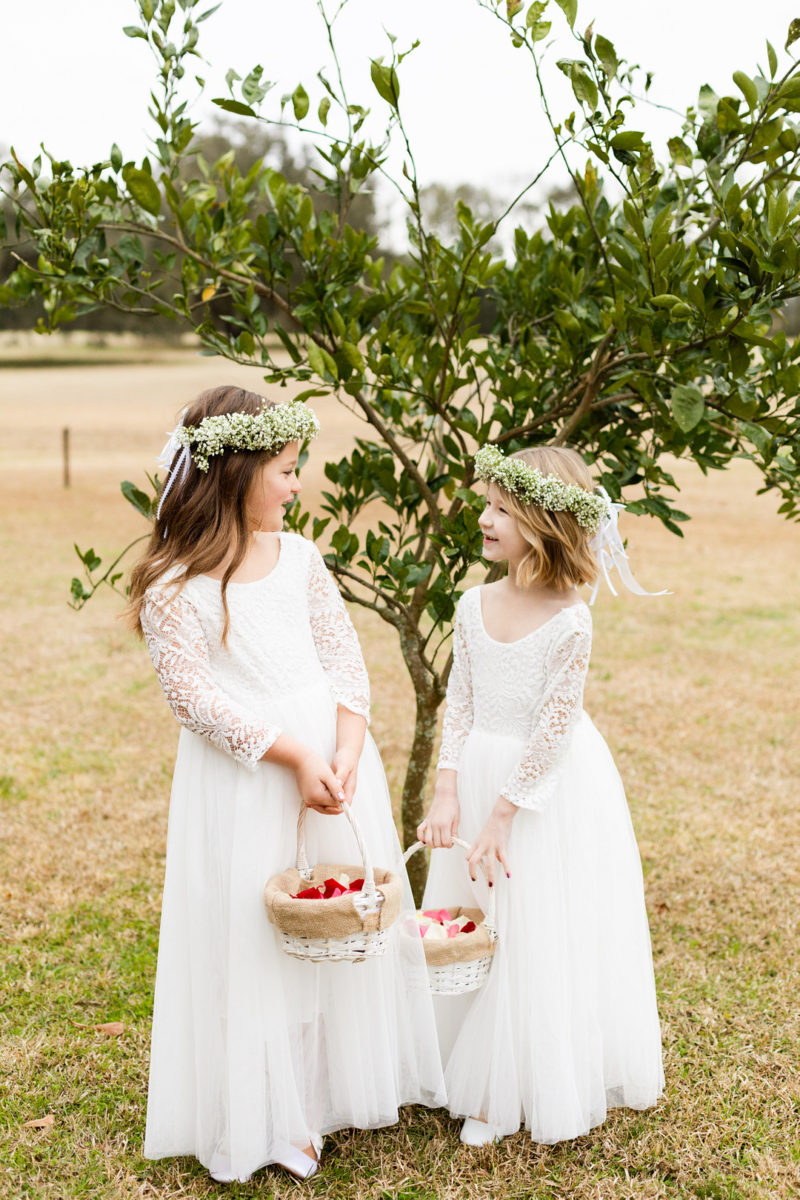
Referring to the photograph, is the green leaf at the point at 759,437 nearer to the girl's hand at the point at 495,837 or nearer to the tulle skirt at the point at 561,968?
the tulle skirt at the point at 561,968

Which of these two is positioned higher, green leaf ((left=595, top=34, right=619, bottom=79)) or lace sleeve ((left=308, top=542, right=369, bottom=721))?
green leaf ((left=595, top=34, right=619, bottom=79))

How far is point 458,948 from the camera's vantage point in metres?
2.60

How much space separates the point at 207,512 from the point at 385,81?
1.19m

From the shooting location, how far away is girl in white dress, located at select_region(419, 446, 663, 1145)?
Result: 275 cm

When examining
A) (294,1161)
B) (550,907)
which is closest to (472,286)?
(550,907)

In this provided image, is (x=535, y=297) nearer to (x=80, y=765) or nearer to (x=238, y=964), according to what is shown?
(x=238, y=964)

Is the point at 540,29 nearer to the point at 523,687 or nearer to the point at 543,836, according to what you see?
the point at 523,687

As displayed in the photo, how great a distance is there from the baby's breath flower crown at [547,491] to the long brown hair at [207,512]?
61cm

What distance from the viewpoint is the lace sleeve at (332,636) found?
114 inches

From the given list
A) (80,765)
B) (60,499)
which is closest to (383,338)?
(80,765)

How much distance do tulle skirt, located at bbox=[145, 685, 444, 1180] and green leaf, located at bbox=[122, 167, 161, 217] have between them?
4.98 ft

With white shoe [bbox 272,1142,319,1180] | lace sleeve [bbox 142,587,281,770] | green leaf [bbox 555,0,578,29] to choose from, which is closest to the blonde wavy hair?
lace sleeve [bbox 142,587,281,770]

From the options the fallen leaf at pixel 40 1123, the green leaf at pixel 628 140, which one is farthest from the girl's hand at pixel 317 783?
the green leaf at pixel 628 140

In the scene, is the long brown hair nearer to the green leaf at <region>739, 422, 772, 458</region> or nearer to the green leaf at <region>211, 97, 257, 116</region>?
the green leaf at <region>211, 97, 257, 116</region>
